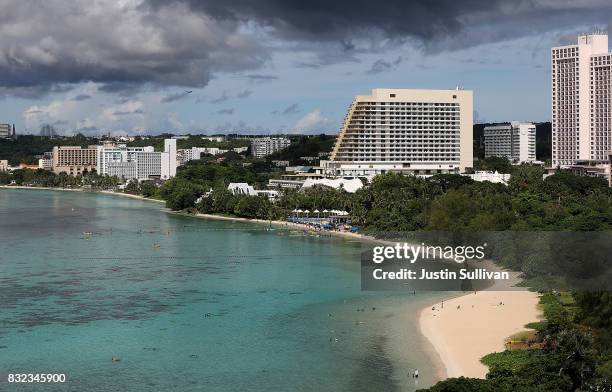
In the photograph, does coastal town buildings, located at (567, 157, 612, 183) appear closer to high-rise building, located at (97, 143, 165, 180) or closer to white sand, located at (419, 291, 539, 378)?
white sand, located at (419, 291, 539, 378)

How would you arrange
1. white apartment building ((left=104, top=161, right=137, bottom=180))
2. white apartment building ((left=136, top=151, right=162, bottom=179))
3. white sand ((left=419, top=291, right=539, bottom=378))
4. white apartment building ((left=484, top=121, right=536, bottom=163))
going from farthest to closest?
white apartment building ((left=104, top=161, right=137, bottom=180)), white apartment building ((left=136, top=151, right=162, bottom=179)), white apartment building ((left=484, top=121, right=536, bottom=163)), white sand ((left=419, top=291, right=539, bottom=378))

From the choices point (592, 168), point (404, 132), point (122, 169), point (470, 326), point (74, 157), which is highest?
point (74, 157)

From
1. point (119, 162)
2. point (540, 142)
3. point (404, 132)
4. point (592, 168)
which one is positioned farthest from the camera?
point (540, 142)

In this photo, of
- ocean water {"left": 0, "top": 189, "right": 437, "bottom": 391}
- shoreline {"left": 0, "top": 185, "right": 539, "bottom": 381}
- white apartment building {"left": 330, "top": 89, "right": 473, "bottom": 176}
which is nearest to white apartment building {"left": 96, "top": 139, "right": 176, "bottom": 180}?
white apartment building {"left": 330, "top": 89, "right": 473, "bottom": 176}

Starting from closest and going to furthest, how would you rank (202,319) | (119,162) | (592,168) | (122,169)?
1. (202,319)
2. (592,168)
3. (122,169)
4. (119,162)

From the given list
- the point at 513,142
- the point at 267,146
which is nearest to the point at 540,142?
the point at 513,142

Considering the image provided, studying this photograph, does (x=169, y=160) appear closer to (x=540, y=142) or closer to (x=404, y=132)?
(x=404, y=132)
